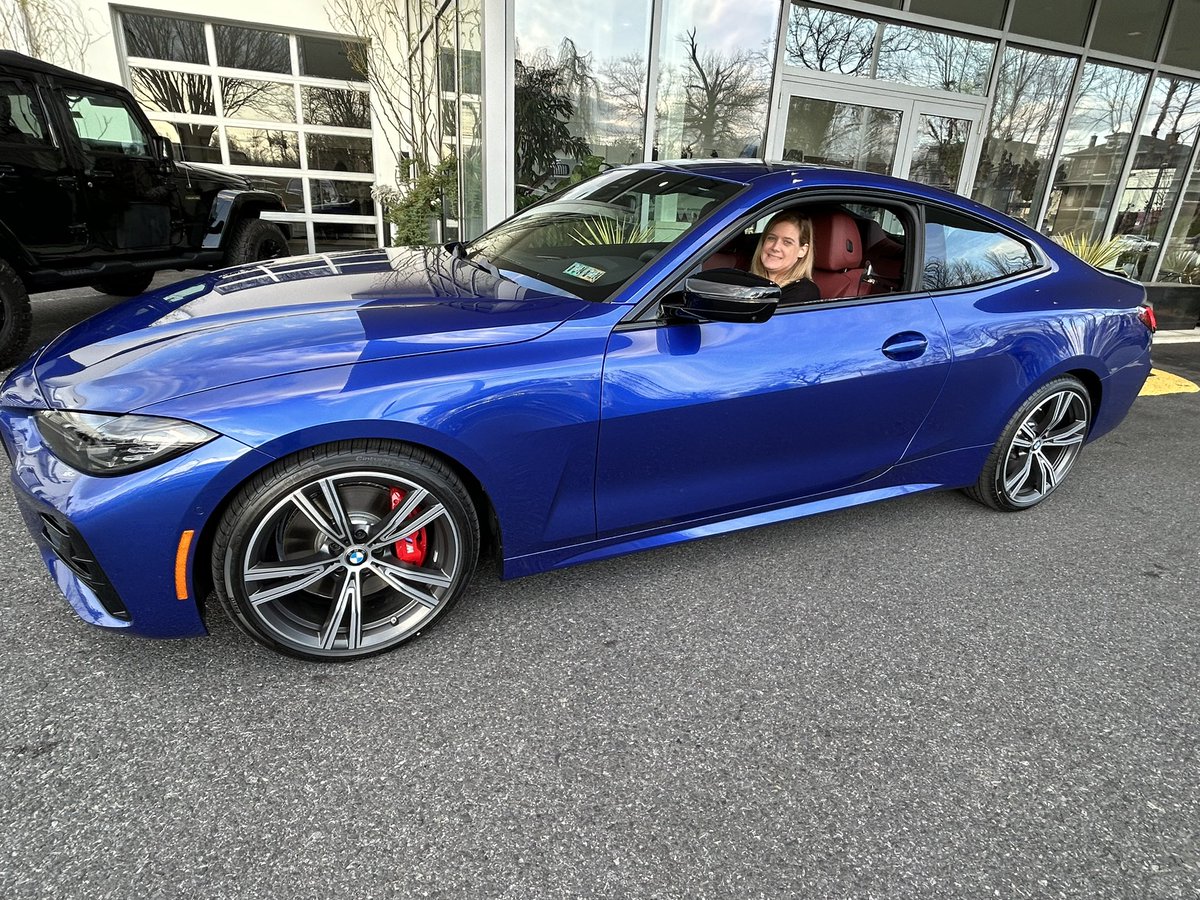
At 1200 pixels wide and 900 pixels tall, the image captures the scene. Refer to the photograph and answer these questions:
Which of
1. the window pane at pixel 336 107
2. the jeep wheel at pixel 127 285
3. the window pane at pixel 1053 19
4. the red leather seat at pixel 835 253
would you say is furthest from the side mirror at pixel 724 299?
the window pane at pixel 336 107

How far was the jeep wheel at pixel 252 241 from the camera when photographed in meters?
6.60

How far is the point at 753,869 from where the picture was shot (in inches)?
60.2

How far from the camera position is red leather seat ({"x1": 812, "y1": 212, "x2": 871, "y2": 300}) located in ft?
9.25

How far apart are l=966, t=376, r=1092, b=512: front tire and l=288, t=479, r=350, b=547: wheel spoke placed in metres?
2.76

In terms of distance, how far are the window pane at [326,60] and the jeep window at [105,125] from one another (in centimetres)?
516

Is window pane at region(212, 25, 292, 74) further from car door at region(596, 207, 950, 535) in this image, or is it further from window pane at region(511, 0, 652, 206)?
car door at region(596, 207, 950, 535)

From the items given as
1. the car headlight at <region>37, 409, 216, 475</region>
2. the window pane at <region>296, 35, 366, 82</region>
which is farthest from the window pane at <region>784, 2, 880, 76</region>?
the car headlight at <region>37, 409, 216, 475</region>

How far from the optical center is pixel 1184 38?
32.2 feet

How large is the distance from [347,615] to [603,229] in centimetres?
175

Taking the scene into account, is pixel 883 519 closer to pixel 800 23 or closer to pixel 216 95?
pixel 800 23

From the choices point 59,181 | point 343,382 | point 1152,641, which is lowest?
point 1152,641

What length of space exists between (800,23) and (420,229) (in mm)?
4987

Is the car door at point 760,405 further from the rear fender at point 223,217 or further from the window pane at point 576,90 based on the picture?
the rear fender at point 223,217

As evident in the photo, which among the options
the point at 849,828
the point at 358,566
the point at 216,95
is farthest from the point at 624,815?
the point at 216,95
